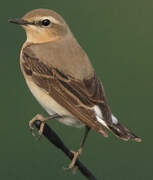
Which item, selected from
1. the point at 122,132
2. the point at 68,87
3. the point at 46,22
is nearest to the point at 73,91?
the point at 68,87

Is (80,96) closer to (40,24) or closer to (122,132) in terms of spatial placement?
Answer: (122,132)

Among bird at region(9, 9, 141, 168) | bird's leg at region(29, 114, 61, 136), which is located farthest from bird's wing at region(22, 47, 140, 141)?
bird's leg at region(29, 114, 61, 136)

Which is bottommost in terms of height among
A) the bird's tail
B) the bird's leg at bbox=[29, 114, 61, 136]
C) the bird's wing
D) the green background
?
the green background

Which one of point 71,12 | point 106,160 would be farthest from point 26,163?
point 71,12

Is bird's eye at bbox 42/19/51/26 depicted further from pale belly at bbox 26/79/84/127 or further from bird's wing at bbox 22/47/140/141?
pale belly at bbox 26/79/84/127

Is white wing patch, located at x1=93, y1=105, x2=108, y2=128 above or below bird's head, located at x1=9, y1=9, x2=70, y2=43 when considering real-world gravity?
below

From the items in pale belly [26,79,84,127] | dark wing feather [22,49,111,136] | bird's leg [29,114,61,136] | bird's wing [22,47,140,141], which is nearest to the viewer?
bird's leg [29,114,61,136]

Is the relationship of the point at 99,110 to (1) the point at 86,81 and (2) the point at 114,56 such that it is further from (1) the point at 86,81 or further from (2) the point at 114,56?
(2) the point at 114,56
